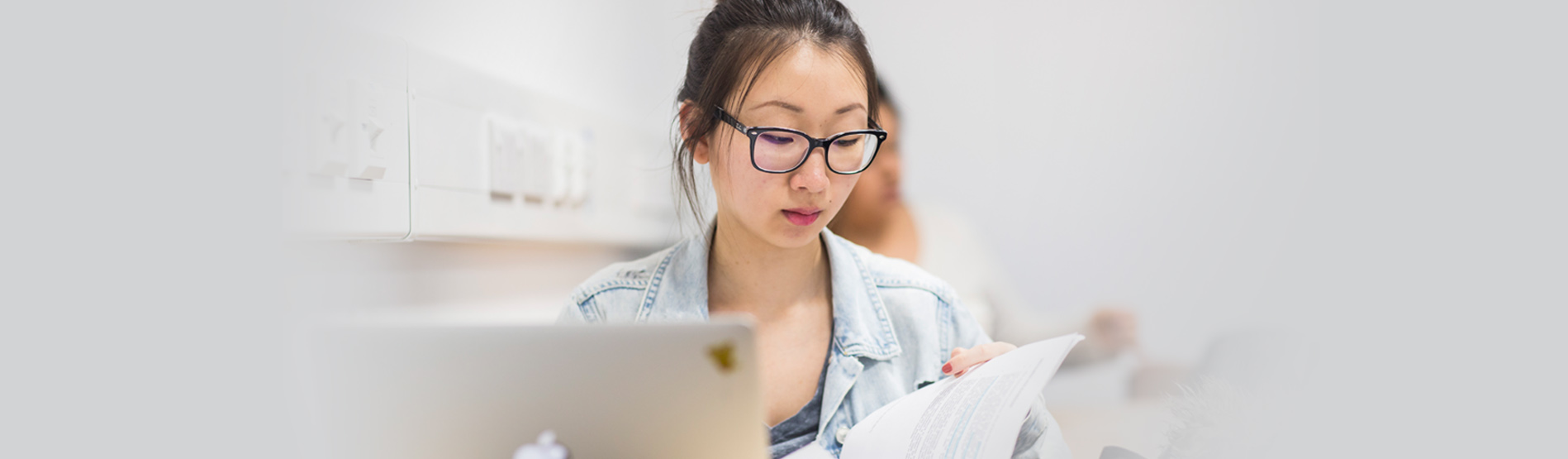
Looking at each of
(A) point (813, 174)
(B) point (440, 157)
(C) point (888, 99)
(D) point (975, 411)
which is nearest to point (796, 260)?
(A) point (813, 174)

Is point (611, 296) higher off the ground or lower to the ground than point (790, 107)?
lower

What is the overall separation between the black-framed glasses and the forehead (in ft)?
0.08

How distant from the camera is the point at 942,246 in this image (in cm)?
160

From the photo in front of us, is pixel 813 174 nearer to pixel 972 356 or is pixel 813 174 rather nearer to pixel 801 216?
pixel 801 216

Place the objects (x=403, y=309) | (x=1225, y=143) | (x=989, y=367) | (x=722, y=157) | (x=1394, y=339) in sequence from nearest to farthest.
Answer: (x=989, y=367)
(x=722, y=157)
(x=403, y=309)
(x=1394, y=339)
(x=1225, y=143)

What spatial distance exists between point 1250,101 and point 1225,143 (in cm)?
8

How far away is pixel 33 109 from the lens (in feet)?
1.63

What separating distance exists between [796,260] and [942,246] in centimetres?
85

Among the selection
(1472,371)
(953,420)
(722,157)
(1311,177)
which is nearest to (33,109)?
(722,157)

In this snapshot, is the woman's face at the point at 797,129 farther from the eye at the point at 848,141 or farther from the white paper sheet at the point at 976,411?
the white paper sheet at the point at 976,411

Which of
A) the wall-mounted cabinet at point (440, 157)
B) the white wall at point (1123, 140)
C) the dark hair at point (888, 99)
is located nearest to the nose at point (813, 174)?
the wall-mounted cabinet at point (440, 157)

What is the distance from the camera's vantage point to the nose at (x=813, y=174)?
683 millimetres

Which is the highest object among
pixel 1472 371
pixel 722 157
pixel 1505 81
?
pixel 1505 81

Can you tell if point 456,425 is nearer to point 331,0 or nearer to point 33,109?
point 33,109
